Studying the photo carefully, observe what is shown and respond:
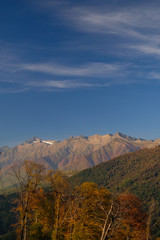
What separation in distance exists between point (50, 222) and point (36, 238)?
8.37 metres

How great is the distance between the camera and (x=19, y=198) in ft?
151

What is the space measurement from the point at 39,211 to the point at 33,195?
42.3 feet

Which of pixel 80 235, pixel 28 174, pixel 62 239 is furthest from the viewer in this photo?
pixel 62 239

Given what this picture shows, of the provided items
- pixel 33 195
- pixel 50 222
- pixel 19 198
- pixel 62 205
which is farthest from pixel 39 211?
pixel 19 198

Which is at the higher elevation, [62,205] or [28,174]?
[28,174]

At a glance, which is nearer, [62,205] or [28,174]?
[28,174]

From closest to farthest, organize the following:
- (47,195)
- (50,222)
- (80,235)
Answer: (80,235)
(50,222)
(47,195)


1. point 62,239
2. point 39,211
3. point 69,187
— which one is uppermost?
point 69,187

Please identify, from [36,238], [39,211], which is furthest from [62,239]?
[39,211]

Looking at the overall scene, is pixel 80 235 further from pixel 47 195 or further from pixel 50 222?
pixel 47 195

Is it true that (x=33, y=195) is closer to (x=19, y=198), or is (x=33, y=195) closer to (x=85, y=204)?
(x=19, y=198)

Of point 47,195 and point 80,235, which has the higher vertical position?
point 47,195

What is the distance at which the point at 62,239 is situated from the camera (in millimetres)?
53719

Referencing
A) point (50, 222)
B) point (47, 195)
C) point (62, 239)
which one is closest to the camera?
point (62, 239)
